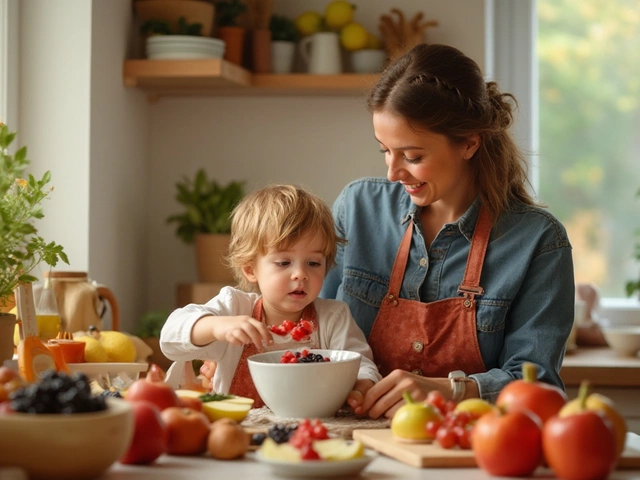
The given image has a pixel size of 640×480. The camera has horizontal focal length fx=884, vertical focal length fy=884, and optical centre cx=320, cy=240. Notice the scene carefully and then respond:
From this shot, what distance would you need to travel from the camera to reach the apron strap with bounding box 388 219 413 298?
187 centimetres

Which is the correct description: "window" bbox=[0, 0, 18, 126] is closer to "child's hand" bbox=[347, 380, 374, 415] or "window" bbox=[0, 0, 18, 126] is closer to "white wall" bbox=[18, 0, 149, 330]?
"white wall" bbox=[18, 0, 149, 330]

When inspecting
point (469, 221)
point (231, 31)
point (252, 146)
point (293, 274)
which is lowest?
point (293, 274)

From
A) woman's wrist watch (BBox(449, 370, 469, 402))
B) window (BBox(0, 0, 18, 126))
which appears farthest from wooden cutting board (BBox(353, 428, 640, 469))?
window (BBox(0, 0, 18, 126))

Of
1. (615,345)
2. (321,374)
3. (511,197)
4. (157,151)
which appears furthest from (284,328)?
(157,151)

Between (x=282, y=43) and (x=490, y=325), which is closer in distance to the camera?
(x=490, y=325)

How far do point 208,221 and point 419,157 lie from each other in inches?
61.3

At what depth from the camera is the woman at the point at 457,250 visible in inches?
69.0

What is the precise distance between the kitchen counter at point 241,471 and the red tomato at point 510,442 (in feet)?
0.11

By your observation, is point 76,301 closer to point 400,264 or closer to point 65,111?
point 65,111

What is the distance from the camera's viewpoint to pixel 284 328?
1538 millimetres

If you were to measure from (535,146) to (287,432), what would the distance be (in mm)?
2601

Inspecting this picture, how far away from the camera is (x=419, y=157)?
177 cm

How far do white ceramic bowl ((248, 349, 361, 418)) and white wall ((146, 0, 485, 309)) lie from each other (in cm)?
201

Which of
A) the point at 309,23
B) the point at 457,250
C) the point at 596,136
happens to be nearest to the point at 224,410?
the point at 457,250
